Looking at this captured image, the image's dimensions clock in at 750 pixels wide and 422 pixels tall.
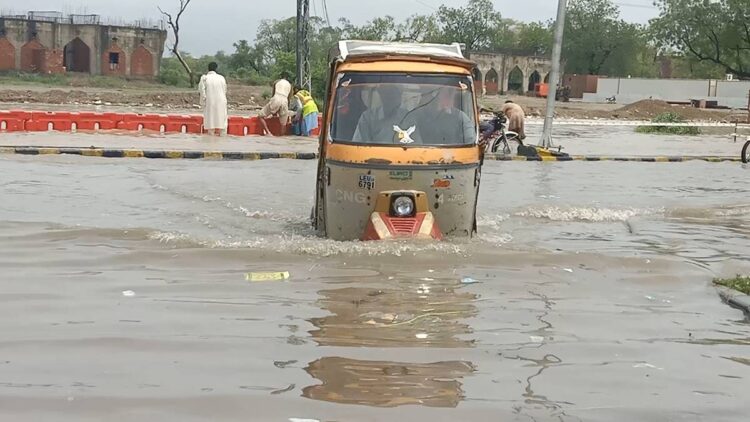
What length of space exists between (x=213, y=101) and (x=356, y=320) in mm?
18079

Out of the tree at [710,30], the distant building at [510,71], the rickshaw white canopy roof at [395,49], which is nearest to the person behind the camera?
the rickshaw white canopy roof at [395,49]

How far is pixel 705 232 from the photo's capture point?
476 inches

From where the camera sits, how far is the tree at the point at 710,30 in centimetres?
7450

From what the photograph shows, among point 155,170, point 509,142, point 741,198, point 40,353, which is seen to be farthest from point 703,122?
point 40,353

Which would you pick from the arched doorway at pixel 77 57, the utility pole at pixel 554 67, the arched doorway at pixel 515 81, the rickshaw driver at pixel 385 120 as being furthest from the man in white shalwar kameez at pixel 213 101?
the arched doorway at pixel 515 81

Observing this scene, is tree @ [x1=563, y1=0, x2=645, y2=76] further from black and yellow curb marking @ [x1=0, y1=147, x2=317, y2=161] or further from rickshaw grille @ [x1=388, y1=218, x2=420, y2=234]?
rickshaw grille @ [x1=388, y1=218, x2=420, y2=234]

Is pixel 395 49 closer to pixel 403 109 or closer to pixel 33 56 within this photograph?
pixel 403 109

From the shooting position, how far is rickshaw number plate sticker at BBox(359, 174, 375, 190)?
908 centimetres

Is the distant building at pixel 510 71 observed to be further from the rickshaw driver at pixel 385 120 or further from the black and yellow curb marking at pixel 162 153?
the rickshaw driver at pixel 385 120

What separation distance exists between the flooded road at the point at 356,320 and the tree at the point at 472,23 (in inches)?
3560

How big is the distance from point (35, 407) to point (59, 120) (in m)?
21.3

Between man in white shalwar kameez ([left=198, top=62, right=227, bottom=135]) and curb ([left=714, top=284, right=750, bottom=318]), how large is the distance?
58.0ft

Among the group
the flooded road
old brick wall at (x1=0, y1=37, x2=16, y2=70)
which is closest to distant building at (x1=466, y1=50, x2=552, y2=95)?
old brick wall at (x1=0, y1=37, x2=16, y2=70)

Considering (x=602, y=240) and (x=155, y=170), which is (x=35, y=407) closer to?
(x=602, y=240)
